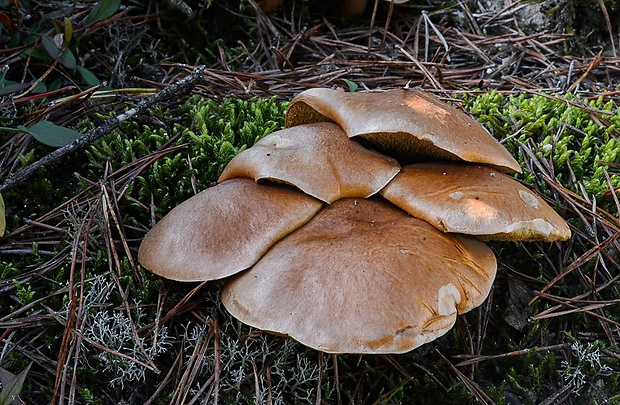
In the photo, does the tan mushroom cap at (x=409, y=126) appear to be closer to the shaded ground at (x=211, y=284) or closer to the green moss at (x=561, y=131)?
the shaded ground at (x=211, y=284)

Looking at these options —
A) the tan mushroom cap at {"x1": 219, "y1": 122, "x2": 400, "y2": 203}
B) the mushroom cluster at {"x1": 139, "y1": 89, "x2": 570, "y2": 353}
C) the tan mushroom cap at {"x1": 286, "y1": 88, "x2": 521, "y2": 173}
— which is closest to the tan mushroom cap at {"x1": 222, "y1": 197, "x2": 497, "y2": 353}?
the mushroom cluster at {"x1": 139, "y1": 89, "x2": 570, "y2": 353}

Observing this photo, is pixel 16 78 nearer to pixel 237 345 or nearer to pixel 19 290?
pixel 19 290

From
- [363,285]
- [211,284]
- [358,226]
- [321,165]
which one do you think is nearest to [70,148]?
[211,284]

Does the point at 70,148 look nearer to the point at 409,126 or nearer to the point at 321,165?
the point at 321,165

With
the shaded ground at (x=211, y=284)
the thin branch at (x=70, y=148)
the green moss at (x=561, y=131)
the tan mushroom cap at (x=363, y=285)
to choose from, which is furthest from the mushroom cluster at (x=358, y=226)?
the green moss at (x=561, y=131)

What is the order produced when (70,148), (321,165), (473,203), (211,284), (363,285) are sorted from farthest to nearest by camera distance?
(70,148) < (211,284) < (321,165) < (473,203) < (363,285)

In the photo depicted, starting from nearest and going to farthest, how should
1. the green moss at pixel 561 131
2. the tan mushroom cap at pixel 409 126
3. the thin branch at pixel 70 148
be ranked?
the tan mushroom cap at pixel 409 126 < the thin branch at pixel 70 148 < the green moss at pixel 561 131
